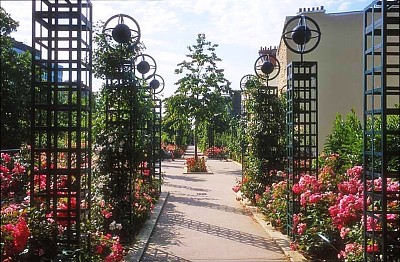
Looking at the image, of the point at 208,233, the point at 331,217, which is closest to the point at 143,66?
the point at 208,233

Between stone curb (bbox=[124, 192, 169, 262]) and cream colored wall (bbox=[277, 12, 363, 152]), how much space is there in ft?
38.0

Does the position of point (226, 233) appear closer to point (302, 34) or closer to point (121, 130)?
point (121, 130)

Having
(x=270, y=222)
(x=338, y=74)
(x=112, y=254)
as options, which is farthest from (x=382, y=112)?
(x=338, y=74)

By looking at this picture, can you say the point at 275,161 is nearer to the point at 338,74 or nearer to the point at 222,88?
the point at 338,74

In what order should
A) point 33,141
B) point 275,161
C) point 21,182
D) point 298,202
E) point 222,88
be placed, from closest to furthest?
1. point 33,141
2. point 298,202
3. point 21,182
4. point 275,161
5. point 222,88

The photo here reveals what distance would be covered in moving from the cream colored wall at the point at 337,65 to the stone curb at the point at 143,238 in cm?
1157

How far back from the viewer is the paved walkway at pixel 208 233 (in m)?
6.85

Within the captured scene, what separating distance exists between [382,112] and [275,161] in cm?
702

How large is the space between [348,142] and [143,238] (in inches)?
235

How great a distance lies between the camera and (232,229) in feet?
28.9

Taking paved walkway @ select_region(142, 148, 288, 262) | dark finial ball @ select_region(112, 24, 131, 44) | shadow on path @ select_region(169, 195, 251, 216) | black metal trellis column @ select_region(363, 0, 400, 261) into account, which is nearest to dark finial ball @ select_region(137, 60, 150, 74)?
dark finial ball @ select_region(112, 24, 131, 44)

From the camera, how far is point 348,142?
1123cm

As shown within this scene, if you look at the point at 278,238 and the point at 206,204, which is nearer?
the point at 278,238

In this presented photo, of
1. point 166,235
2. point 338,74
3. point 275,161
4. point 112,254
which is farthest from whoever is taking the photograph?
point 338,74
